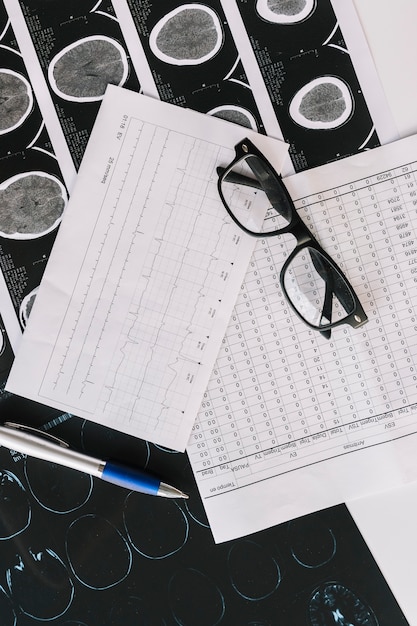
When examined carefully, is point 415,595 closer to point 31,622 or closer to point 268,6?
point 31,622

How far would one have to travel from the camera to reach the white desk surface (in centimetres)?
64

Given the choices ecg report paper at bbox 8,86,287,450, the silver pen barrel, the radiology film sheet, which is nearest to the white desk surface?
the radiology film sheet

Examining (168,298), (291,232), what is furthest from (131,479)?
(291,232)

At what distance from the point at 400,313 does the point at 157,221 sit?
0.82ft

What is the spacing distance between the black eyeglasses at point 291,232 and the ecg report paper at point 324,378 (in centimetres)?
2

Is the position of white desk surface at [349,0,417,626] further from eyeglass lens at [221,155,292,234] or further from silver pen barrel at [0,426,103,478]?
silver pen barrel at [0,426,103,478]

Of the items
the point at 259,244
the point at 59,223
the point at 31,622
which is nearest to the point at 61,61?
the point at 59,223

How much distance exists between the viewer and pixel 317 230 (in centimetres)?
65

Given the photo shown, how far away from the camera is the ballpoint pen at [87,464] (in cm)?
64

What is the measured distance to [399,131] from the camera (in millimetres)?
650

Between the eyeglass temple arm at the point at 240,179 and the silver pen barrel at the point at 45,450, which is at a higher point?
the eyeglass temple arm at the point at 240,179

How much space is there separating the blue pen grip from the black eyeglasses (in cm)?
21

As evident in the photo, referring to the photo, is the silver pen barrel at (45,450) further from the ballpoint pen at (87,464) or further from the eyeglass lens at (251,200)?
the eyeglass lens at (251,200)

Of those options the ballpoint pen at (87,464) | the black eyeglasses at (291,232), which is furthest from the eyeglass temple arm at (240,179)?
the ballpoint pen at (87,464)
